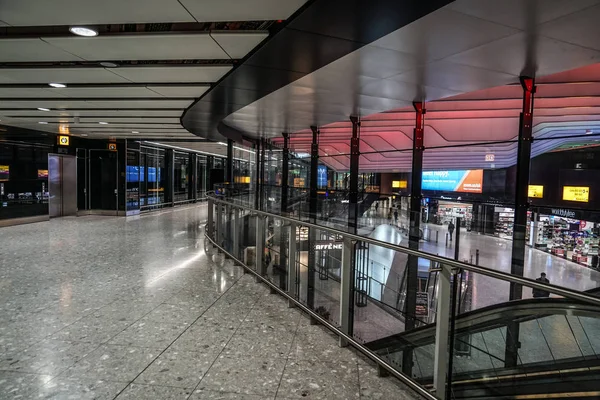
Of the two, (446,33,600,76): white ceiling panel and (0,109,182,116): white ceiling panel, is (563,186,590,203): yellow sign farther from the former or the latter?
(0,109,182,116): white ceiling panel

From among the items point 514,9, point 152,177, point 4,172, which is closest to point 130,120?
point 4,172

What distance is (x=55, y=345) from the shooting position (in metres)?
3.16

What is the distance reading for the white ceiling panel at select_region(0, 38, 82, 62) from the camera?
384 centimetres

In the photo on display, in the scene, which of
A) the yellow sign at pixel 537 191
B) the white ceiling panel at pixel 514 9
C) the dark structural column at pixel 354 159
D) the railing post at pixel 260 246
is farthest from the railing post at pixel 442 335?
the yellow sign at pixel 537 191

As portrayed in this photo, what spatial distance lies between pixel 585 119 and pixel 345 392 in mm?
12600

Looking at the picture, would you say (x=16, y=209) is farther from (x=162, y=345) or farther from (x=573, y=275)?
(x=573, y=275)

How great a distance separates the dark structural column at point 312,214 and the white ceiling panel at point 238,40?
226 cm

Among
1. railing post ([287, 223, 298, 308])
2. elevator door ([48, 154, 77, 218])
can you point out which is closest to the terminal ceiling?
railing post ([287, 223, 298, 308])

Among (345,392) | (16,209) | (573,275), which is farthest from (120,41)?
(16,209)

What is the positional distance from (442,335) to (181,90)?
547cm

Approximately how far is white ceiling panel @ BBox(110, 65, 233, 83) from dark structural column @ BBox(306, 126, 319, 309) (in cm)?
253

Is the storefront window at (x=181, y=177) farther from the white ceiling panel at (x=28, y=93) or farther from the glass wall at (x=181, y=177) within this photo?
the white ceiling panel at (x=28, y=93)

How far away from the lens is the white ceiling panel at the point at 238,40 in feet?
11.8

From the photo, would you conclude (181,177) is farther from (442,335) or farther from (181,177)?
(442,335)
